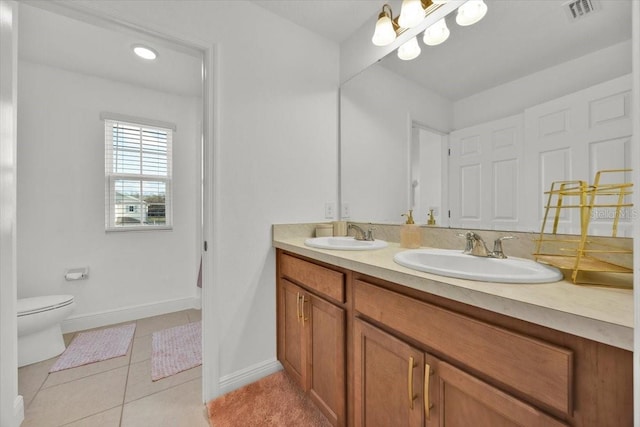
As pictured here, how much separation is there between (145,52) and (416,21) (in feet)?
6.50

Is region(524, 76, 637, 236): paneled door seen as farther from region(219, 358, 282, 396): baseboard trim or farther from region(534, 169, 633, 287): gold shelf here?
region(219, 358, 282, 396): baseboard trim

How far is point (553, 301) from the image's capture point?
1.75 ft

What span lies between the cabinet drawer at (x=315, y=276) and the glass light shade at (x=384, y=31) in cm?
132

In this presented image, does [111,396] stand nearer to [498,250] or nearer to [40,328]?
[40,328]

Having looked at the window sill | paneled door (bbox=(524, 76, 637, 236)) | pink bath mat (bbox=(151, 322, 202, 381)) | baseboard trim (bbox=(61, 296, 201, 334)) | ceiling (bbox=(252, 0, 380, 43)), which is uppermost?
ceiling (bbox=(252, 0, 380, 43))

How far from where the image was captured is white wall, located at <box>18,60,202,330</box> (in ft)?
6.88

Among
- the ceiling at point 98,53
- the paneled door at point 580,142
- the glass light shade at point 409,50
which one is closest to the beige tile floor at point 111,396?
the paneled door at point 580,142

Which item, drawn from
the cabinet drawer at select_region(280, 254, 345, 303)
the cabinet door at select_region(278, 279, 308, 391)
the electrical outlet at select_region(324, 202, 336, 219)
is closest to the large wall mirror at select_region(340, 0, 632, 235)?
the electrical outlet at select_region(324, 202, 336, 219)

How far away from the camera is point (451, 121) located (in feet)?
4.16

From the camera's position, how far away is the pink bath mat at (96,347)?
176cm

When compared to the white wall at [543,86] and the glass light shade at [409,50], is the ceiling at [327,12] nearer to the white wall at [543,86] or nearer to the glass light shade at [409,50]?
the glass light shade at [409,50]

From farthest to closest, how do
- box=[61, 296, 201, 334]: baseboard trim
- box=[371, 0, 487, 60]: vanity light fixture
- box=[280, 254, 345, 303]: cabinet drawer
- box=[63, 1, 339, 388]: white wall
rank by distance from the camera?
box=[61, 296, 201, 334]: baseboard trim → box=[63, 1, 339, 388]: white wall → box=[371, 0, 487, 60]: vanity light fixture → box=[280, 254, 345, 303]: cabinet drawer

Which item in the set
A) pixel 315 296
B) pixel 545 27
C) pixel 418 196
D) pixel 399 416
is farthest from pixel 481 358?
pixel 545 27

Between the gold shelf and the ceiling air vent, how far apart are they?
0.54 meters
